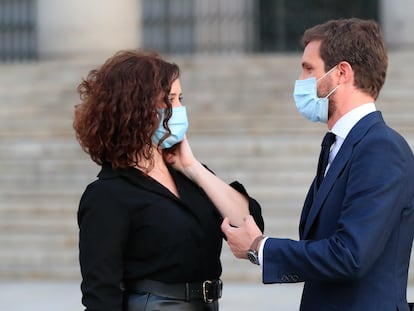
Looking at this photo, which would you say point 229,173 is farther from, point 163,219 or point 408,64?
→ point 163,219

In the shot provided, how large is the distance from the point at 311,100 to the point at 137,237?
0.72m

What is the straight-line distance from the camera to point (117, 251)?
3.03 meters

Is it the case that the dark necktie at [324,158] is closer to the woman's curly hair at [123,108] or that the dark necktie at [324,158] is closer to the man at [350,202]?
the man at [350,202]

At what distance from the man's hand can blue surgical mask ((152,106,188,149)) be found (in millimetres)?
406

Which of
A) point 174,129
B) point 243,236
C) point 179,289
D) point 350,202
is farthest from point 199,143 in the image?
point 350,202

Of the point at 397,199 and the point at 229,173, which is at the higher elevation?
the point at 397,199

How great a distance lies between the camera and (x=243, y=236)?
119 inches

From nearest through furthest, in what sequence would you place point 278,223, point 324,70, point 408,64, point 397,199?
1. point 397,199
2. point 324,70
3. point 278,223
4. point 408,64

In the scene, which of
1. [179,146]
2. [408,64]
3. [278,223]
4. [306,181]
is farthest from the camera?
[408,64]

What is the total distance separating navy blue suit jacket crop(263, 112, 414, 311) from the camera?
274cm

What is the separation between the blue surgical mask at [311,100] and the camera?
3.04 metres

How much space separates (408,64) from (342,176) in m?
10.1

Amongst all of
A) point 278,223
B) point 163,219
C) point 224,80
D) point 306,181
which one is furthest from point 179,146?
point 224,80

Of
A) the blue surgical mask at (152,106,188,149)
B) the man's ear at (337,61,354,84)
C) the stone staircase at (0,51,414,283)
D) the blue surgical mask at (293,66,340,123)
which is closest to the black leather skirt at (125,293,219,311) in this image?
the blue surgical mask at (152,106,188,149)
